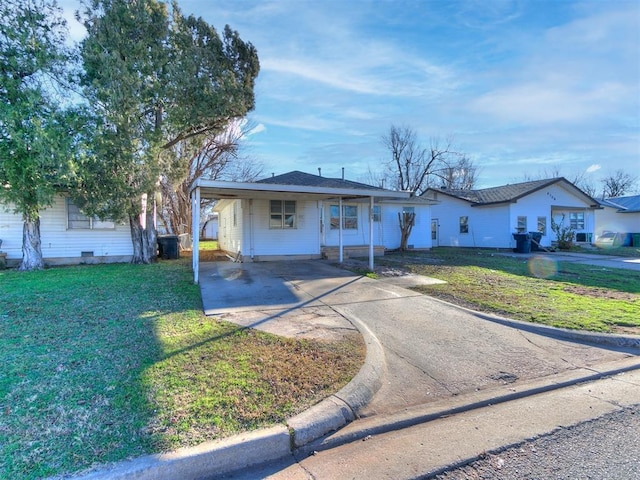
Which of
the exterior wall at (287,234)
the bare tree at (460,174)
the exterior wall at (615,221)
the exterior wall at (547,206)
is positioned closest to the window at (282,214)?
the exterior wall at (287,234)

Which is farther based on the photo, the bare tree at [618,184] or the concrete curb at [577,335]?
the bare tree at [618,184]

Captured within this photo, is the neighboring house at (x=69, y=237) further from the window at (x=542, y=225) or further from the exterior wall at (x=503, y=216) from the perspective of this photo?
the window at (x=542, y=225)

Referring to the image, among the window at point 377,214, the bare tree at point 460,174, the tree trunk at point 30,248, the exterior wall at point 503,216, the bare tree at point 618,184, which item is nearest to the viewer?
the tree trunk at point 30,248

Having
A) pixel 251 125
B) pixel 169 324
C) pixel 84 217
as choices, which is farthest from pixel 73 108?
pixel 251 125

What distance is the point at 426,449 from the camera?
2.58 m

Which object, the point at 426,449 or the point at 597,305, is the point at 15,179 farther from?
the point at 597,305

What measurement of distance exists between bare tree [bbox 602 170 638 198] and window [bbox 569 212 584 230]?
3435 cm

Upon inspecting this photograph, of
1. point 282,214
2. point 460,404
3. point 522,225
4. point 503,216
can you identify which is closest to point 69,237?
point 282,214

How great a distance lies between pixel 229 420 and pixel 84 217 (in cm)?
1324

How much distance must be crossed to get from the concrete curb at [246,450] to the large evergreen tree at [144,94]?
1058cm

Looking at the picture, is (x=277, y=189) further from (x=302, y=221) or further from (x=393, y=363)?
(x=393, y=363)

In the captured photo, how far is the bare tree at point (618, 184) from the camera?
1885 inches

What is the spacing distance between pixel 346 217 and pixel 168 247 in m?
8.08

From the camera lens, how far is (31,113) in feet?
31.0
